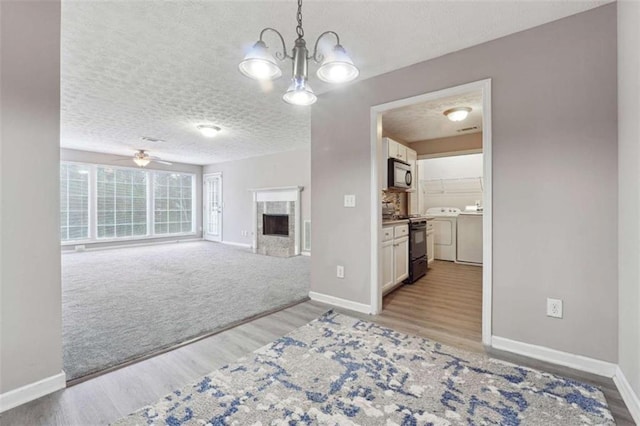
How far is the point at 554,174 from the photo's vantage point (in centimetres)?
197

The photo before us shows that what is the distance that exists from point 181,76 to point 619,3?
3.54 m

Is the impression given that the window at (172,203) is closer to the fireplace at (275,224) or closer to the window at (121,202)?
the window at (121,202)

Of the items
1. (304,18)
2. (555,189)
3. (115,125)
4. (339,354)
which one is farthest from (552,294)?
(115,125)

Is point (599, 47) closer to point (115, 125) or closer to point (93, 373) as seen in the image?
point (93, 373)

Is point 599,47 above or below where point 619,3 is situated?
below

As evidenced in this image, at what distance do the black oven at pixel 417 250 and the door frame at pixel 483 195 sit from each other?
1.28 m

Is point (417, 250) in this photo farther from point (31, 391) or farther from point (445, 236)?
point (31, 391)

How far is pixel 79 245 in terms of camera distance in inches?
260

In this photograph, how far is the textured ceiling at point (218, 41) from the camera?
184 cm

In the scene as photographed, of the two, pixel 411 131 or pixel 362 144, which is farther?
pixel 411 131

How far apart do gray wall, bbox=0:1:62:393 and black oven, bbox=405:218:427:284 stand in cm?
369

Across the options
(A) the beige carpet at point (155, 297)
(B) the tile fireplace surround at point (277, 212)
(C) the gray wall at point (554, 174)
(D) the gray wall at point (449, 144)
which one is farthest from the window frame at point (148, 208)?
(C) the gray wall at point (554, 174)

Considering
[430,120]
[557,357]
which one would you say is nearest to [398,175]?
[430,120]

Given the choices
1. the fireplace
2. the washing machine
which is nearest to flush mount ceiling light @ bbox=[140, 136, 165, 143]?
the fireplace
